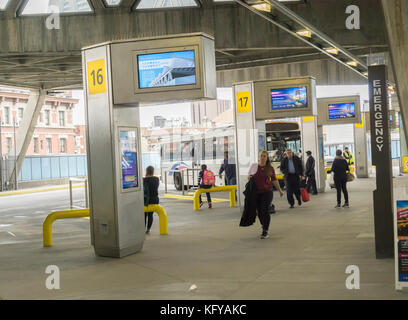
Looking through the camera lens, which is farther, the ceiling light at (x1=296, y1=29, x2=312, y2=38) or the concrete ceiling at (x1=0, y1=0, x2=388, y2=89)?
the concrete ceiling at (x1=0, y1=0, x2=388, y2=89)

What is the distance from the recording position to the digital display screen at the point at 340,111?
2678 centimetres

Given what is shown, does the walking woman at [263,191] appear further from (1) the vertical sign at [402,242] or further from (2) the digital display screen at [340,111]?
(2) the digital display screen at [340,111]

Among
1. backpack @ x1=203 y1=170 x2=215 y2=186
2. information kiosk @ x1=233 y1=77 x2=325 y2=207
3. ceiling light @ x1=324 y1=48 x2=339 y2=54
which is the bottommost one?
backpack @ x1=203 y1=170 x2=215 y2=186

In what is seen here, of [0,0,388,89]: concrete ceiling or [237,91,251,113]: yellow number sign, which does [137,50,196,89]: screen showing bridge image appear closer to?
[0,0,388,89]: concrete ceiling

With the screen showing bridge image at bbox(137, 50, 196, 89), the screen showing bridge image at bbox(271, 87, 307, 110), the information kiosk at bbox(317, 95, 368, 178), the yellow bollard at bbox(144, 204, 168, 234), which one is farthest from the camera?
the information kiosk at bbox(317, 95, 368, 178)

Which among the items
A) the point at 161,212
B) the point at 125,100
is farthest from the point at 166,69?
the point at 161,212

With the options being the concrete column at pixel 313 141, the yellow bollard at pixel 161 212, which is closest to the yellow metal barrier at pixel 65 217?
the yellow bollard at pixel 161 212

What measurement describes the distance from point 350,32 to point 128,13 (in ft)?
22.8

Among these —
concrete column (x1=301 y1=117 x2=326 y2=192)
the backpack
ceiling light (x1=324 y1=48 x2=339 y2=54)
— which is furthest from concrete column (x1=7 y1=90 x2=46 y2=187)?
ceiling light (x1=324 y1=48 x2=339 y2=54)

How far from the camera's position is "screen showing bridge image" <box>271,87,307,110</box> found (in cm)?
1784

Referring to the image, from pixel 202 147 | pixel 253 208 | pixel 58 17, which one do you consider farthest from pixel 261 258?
pixel 202 147

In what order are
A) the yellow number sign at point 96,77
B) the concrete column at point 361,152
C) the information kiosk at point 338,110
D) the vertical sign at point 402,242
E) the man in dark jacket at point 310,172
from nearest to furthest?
the vertical sign at point 402,242, the yellow number sign at point 96,77, the man in dark jacket at point 310,172, the information kiosk at point 338,110, the concrete column at point 361,152

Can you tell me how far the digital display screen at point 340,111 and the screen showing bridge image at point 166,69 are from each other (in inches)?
733
